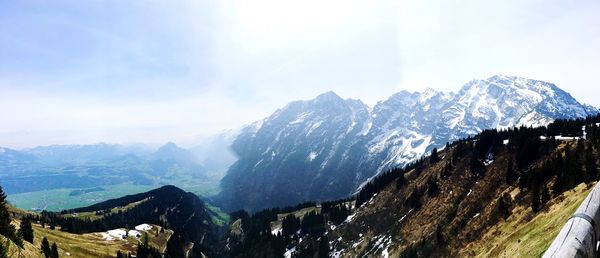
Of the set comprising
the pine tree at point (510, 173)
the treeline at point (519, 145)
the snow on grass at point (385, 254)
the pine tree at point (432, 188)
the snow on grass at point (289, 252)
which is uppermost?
the treeline at point (519, 145)

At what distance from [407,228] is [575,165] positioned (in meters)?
61.0

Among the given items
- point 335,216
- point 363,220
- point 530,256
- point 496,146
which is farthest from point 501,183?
point 335,216

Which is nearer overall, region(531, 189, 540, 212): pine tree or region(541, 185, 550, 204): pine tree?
region(541, 185, 550, 204): pine tree

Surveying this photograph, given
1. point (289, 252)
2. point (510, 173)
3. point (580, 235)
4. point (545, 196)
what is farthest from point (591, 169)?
point (289, 252)

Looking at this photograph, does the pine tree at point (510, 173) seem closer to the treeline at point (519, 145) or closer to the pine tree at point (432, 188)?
the treeline at point (519, 145)

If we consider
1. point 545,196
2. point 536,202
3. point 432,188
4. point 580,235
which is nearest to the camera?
point 580,235

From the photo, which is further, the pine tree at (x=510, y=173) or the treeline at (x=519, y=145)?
the treeline at (x=519, y=145)

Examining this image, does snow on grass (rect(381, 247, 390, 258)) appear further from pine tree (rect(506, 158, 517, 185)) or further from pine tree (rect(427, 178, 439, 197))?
pine tree (rect(506, 158, 517, 185))

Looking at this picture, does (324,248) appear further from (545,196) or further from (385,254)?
(545,196)

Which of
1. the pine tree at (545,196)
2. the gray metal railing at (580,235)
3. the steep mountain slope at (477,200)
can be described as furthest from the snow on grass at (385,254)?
the gray metal railing at (580,235)

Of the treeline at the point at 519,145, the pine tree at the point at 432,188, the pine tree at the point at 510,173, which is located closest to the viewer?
the pine tree at the point at 510,173

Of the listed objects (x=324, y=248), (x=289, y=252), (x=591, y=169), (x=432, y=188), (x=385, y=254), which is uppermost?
(x=591, y=169)

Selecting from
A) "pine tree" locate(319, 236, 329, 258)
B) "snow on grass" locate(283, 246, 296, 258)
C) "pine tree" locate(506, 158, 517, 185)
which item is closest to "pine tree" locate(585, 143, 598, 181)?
"pine tree" locate(506, 158, 517, 185)

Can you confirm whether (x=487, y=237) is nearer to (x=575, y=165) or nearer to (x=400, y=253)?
(x=575, y=165)
